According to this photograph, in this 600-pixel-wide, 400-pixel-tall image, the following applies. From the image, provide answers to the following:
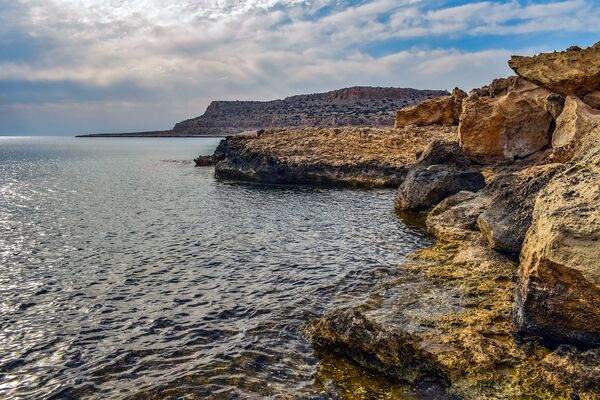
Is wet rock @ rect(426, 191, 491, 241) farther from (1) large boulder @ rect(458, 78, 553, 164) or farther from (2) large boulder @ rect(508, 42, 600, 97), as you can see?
(1) large boulder @ rect(458, 78, 553, 164)

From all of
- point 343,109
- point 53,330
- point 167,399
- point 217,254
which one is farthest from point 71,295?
point 343,109

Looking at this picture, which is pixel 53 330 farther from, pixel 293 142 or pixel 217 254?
pixel 293 142

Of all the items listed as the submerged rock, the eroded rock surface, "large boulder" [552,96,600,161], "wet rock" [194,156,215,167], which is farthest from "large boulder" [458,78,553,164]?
"wet rock" [194,156,215,167]

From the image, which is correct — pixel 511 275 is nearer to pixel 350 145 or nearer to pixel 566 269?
pixel 566 269

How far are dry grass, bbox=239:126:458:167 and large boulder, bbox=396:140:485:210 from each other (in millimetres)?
10636

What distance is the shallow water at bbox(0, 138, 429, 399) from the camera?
9031 millimetres

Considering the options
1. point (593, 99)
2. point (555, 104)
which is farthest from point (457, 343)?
point (555, 104)

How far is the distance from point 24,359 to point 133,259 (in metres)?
7.70

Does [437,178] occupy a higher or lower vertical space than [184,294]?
higher

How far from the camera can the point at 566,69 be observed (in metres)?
23.7

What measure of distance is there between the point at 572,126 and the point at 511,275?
1329 centimetres

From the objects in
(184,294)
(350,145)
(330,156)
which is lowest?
(184,294)

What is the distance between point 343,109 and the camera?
623 feet

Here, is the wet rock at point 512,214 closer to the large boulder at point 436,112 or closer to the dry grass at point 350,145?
the dry grass at point 350,145
